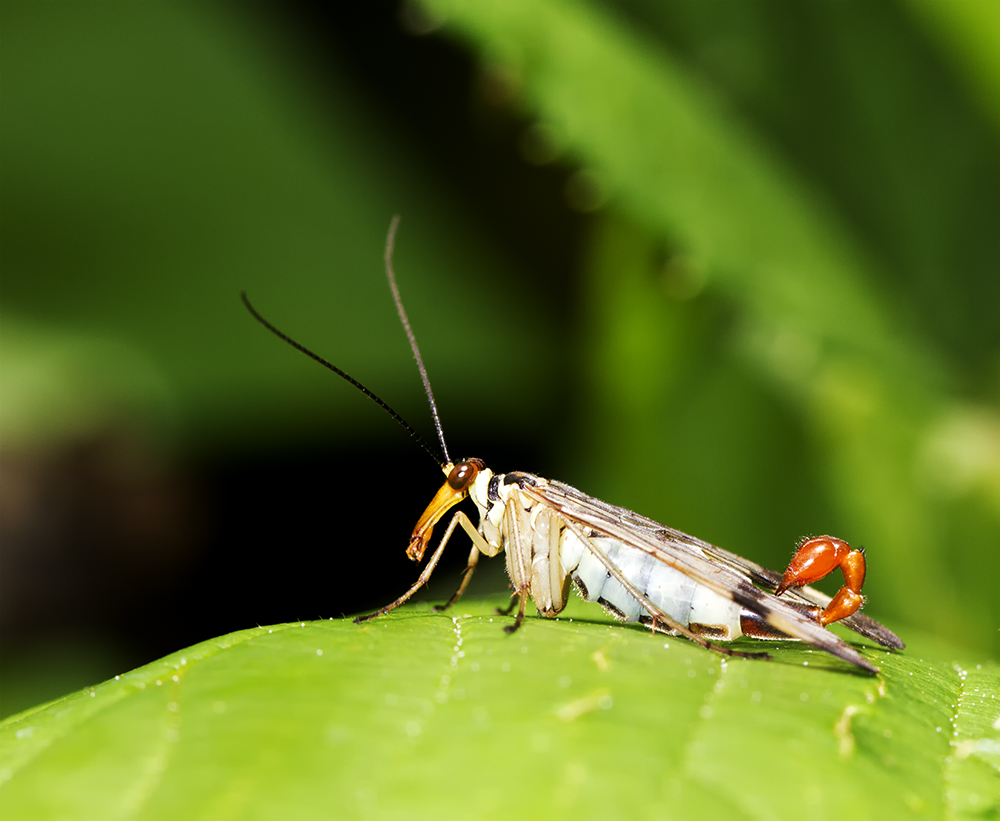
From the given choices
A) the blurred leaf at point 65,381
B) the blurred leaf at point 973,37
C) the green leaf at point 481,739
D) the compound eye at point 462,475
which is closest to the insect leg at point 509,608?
the compound eye at point 462,475

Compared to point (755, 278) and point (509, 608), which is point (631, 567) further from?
point (755, 278)

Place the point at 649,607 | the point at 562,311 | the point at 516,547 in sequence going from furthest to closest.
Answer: the point at 562,311, the point at 516,547, the point at 649,607

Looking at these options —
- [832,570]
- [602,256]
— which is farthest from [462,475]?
[602,256]

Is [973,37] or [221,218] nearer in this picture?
[973,37]

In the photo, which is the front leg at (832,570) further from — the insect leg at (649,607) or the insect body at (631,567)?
the insect leg at (649,607)

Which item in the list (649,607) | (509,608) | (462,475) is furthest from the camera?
(462,475)

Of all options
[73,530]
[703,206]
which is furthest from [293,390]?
[703,206]

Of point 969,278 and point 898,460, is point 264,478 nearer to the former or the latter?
point 898,460
